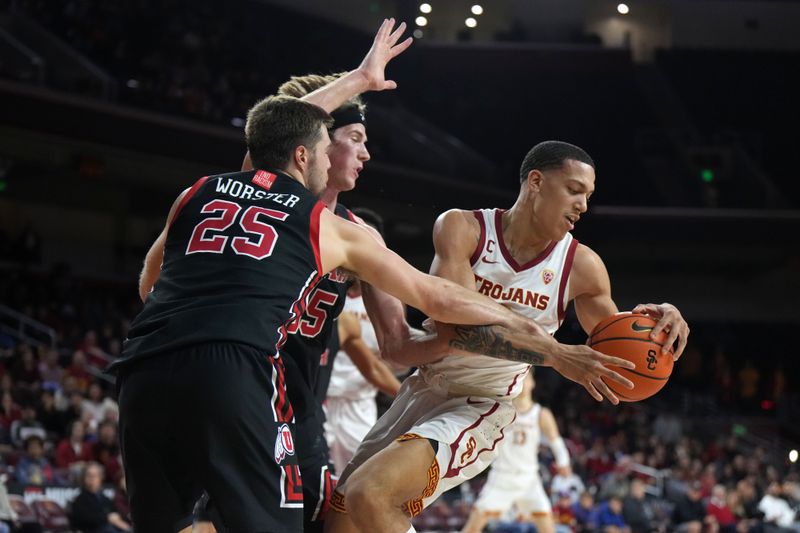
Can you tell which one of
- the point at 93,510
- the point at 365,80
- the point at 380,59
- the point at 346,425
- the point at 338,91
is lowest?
the point at 93,510

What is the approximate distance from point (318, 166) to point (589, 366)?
125 centimetres

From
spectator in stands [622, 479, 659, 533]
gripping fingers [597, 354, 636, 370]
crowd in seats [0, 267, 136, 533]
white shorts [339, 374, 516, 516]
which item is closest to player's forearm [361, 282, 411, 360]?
white shorts [339, 374, 516, 516]

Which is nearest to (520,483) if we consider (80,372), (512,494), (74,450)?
(512,494)

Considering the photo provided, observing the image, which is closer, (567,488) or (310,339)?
(310,339)

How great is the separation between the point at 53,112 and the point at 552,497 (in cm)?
1036

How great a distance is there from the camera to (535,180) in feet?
15.9

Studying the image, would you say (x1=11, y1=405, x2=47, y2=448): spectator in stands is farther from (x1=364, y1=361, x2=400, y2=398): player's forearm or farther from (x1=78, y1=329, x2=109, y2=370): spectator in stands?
(x1=364, y1=361, x2=400, y2=398): player's forearm

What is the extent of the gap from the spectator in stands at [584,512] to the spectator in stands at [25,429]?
702 centimetres

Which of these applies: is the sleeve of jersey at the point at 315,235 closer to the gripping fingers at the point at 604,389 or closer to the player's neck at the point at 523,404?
the gripping fingers at the point at 604,389

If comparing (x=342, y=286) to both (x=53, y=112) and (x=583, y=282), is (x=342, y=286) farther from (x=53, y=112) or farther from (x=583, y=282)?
(x=53, y=112)

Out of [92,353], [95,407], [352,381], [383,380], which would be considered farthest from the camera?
[92,353]

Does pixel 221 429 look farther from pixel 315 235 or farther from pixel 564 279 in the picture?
pixel 564 279

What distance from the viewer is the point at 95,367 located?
15305mm

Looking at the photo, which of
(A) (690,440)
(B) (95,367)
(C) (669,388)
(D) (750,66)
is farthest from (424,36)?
(B) (95,367)
